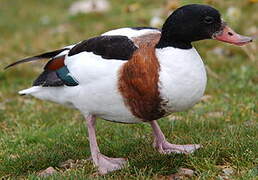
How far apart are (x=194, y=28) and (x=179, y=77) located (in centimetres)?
52

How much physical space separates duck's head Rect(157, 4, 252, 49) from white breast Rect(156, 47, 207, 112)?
0.11m

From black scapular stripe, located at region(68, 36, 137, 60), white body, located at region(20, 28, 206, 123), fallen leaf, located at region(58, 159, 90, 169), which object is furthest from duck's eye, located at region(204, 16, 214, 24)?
fallen leaf, located at region(58, 159, 90, 169)

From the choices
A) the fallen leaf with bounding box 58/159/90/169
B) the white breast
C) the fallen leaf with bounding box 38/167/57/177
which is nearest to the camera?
the white breast

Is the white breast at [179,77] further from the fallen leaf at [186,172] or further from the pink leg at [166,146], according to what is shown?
the pink leg at [166,146]

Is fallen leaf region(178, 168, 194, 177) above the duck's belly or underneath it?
underneath

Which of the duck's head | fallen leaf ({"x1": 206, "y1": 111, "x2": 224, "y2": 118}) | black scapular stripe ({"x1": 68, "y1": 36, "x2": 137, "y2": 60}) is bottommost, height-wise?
fallen leaf ({"x1": 206, "y1": 111, "x2": 224, "y2": 118})

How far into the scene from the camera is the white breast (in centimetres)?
487

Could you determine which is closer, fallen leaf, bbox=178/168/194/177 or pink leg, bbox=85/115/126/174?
fallen leaf, bbox=178/168/194/177

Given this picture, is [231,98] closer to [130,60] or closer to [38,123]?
[38,123]

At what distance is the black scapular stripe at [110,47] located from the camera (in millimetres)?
5102

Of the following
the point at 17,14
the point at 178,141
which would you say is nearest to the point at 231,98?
the point at 178,141

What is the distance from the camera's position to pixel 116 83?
5055 mm

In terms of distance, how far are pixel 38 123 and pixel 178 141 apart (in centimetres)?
224

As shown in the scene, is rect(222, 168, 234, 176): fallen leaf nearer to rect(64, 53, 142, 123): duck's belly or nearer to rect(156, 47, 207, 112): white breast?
rect(156, 47, 207, 112): white breast
